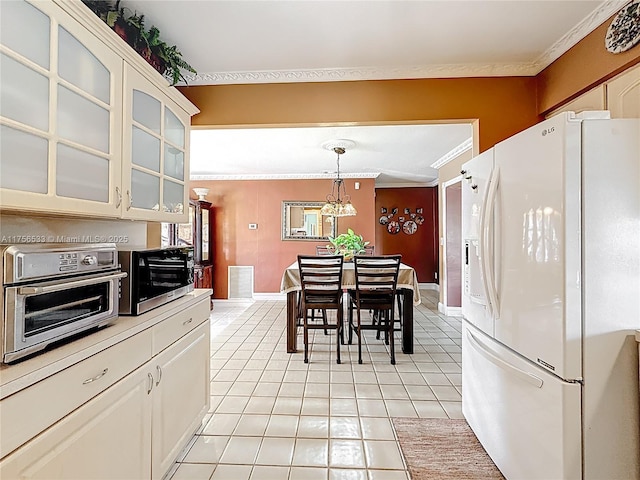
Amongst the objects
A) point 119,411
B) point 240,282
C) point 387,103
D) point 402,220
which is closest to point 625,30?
point 387,103

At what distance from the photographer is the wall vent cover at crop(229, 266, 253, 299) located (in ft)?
21.1

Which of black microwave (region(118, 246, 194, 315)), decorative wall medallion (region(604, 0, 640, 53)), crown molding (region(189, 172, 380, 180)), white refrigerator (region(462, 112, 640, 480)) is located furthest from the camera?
crown molding (region(189, 172, 380, 180))

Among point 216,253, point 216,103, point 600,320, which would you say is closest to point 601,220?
point 600,320

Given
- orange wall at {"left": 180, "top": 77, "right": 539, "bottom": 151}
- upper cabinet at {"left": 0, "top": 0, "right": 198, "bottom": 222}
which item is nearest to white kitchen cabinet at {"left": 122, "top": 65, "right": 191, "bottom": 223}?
upper cabinet at {"left": 0, "top": 0, "right": 198, "bottom": 222}

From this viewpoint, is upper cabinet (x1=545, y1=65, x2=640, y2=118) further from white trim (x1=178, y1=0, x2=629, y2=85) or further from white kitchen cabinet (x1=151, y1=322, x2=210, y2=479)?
white kitchen cabinet (x1=151, y1=322, x2=210, y2=479)

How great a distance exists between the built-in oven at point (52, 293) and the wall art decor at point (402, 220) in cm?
663

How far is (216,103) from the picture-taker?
2.42 meters

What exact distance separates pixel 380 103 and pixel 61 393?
235 centimetres

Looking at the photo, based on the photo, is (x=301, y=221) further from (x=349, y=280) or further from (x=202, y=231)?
(x=349, y=280)

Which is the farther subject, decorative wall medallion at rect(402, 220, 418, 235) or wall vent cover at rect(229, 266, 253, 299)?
decorative wall medallion at rect(402, 220, 418, 235)

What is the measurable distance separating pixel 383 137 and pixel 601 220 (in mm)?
2994

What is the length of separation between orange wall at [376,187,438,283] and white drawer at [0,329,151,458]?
21.5ft

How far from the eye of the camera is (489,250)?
5.27 feet

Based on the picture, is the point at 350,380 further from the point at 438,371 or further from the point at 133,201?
the point at 133,201
